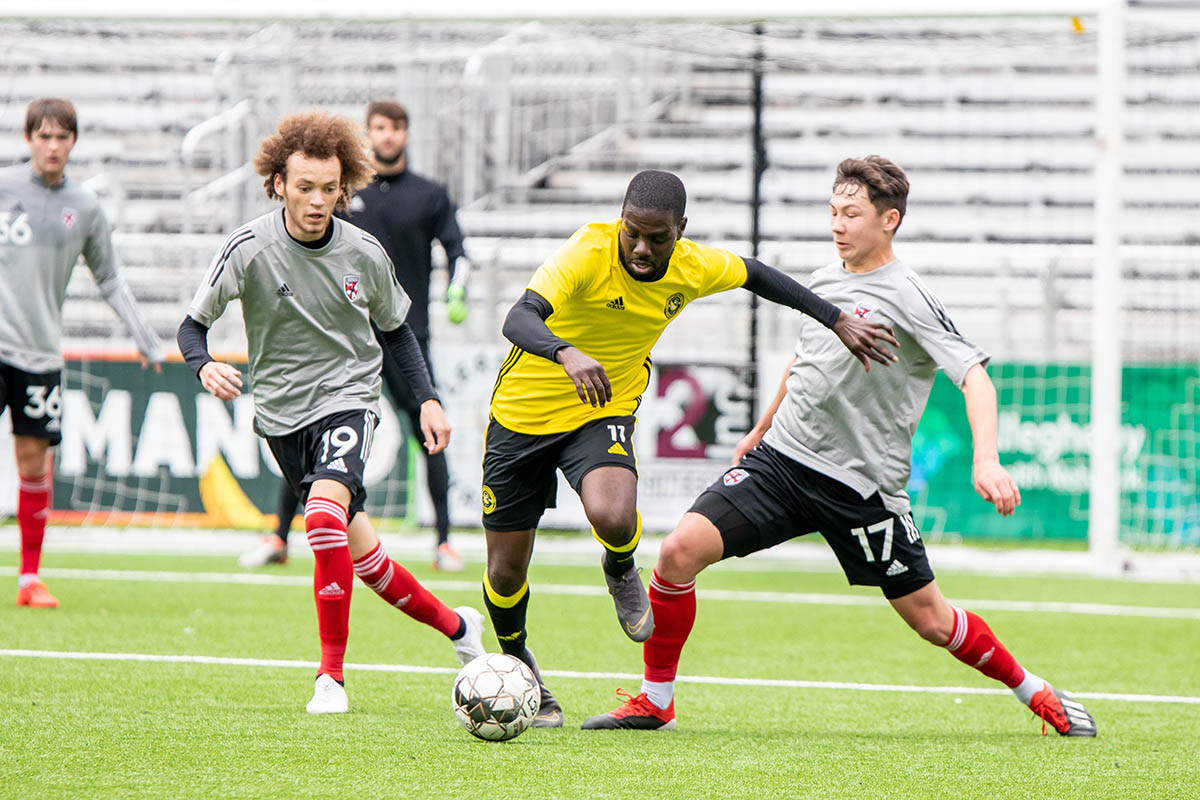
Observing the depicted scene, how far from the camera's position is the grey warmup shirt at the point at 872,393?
15.3ft

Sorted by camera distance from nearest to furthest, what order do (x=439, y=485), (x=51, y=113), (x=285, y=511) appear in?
1. (x=51, y=113)
2. (x=439, y=485)
3. (x=285, y=511)

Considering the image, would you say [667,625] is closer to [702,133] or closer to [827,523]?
[827,523]

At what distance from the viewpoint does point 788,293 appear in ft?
14.9

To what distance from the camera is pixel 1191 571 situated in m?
9.75

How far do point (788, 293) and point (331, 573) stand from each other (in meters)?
1.72

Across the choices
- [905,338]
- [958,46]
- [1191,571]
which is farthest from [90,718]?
[958,46]

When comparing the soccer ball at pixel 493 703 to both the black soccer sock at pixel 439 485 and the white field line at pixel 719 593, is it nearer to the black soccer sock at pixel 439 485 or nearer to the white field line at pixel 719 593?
the white field line at pixel 719 593

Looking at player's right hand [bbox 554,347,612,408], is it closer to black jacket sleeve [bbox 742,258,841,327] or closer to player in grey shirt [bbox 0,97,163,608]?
black jacket sleeve [bbox 742,258,841,327]

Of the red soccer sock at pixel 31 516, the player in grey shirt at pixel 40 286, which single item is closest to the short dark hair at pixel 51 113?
the player in grey shirt at pixel 40 286

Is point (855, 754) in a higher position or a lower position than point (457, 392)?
lower

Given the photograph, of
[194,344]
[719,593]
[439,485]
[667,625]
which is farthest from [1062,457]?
[194,344]

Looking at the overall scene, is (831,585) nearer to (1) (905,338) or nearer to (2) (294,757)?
(1) (905,338)

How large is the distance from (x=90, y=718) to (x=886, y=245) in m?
2.93

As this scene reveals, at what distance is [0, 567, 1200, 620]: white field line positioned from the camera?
7801 millimetres
